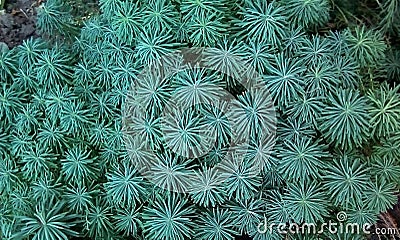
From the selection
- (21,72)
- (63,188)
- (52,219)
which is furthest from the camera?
(21,72)

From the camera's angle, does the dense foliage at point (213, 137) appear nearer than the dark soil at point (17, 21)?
Yes

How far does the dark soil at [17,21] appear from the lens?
1911 millimetres

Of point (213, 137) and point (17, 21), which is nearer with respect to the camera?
point (213, 137)

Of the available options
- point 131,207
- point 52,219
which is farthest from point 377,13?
point 52,219

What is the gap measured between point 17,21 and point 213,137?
1192mm

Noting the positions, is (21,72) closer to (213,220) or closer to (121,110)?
(121,110)

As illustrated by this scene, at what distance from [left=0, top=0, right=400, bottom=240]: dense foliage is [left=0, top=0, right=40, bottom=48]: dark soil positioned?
770mm

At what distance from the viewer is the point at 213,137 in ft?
3.71

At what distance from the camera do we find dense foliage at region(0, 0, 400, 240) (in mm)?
1122

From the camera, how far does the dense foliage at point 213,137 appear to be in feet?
3.68

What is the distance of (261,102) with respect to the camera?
1121 mm

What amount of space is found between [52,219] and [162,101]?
0.35 meters

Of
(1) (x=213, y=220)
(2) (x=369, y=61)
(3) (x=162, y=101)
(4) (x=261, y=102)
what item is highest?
(2) (x=369, y=61)

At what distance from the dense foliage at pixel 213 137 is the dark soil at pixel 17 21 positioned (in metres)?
0.77
